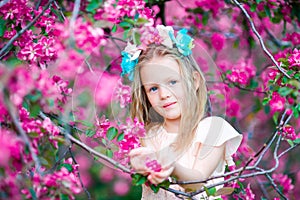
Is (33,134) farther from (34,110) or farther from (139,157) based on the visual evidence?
(139,157)

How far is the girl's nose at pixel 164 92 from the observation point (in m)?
1.79

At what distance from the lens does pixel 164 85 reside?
1.80 meters

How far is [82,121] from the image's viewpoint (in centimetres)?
187

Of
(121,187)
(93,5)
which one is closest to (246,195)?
(93,5)

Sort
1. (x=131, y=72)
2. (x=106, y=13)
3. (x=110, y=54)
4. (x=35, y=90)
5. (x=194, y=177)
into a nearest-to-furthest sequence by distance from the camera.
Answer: (x=35, y=90) → (x=106, y=13) → (x=194, y=177) → (x=131, y=72) → (x=110, y=54)

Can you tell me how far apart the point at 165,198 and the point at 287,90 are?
508 mm

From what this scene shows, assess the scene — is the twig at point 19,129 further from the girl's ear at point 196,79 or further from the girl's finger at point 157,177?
the girl's ear at point 196,79

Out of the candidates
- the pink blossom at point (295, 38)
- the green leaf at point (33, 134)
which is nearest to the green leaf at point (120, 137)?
the green leaf at point (33, 134)

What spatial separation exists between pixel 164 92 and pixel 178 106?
7 cm

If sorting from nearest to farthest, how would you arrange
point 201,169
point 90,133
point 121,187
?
point 201,169 < point 90,133 < point 121,187

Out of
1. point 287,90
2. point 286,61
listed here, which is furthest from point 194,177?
point 286,61

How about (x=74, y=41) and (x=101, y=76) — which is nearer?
(x=74, y=41)

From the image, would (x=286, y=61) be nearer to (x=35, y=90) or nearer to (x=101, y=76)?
(x=101, y=76)

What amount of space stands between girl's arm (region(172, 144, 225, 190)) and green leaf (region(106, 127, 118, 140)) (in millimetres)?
234
